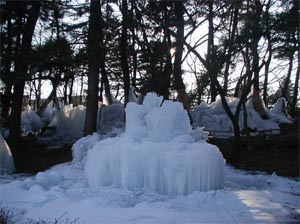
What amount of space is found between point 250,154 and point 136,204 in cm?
815

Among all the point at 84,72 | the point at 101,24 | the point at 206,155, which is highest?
the point at 101,24

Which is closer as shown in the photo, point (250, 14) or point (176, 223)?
point (176, 223)

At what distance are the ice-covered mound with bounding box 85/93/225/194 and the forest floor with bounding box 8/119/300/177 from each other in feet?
15.2

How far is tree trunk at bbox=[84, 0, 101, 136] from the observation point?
16.2 m

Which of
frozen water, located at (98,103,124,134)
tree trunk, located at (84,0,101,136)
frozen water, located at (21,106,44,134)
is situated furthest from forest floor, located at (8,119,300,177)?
frozen water, located at (21,106,44,134)

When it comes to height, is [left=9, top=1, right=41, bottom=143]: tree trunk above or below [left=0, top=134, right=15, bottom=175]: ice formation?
above

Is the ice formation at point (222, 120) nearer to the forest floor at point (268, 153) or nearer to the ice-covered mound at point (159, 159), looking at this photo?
the forest floor at point (268, 153)

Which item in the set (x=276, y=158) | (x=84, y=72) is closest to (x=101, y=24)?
(x=84, y=72)

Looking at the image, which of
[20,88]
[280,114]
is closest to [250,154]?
[280,114]

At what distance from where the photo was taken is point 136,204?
7.89m

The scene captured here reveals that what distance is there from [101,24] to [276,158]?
8.33 metres

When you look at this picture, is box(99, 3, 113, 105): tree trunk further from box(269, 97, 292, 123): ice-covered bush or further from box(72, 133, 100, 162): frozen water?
box(269, 97, 292, 123): ice-covered bush

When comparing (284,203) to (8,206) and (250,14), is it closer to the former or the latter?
(8,206)

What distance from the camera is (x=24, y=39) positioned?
16672mm
